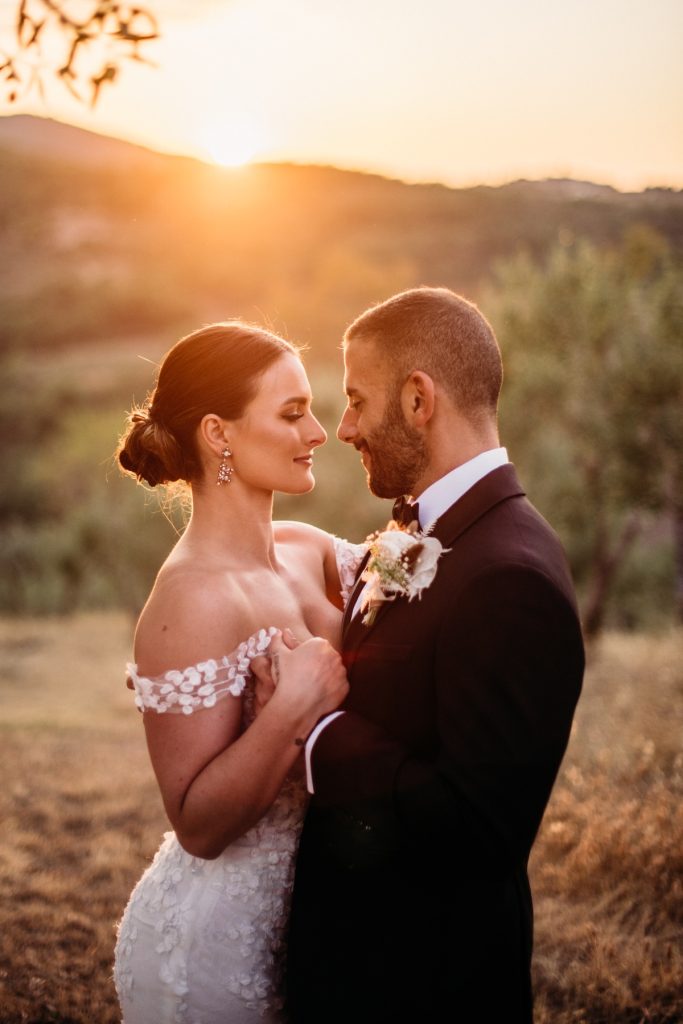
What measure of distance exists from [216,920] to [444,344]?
75.3 inches

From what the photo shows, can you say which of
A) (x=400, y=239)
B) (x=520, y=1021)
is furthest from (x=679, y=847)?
(x=400, y=239)

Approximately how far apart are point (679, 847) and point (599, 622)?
36.0 ft

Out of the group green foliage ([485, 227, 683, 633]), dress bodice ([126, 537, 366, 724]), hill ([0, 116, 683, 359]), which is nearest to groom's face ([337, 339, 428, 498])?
dress bodice ([126, 537, 366, 724])

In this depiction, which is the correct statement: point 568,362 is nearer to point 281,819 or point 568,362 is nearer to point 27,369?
point 281,819

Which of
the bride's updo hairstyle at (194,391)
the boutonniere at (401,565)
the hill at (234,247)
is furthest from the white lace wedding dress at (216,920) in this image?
the hill at (234,247)

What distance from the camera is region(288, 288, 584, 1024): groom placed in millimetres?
2154

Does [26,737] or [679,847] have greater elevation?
[679,847]

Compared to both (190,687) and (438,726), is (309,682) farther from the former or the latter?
(438,726)

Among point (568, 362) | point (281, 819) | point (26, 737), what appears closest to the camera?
point (281, 819)

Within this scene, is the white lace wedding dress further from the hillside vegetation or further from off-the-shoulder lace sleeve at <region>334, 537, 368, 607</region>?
off-the-shoulder lace sleeve at <region>334, 537, 368, 607</region>

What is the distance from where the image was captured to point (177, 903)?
282cm

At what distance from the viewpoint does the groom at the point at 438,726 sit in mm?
2154

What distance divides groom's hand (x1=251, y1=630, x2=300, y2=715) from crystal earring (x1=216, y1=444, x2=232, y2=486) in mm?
657

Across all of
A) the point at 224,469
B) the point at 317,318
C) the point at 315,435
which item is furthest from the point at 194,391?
the point at 317,318
